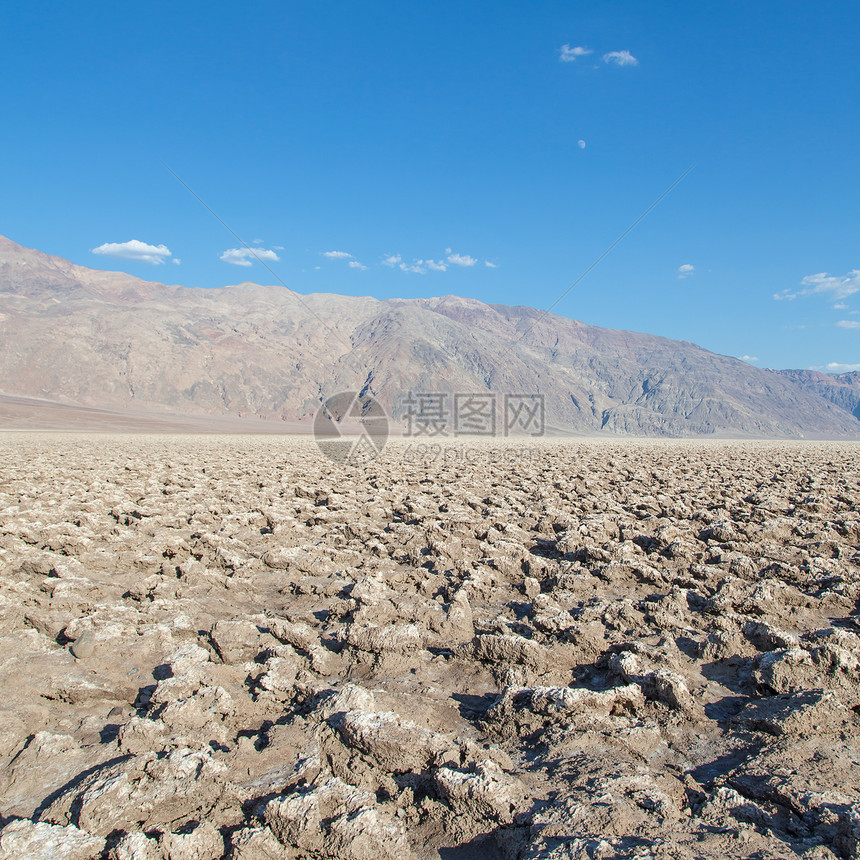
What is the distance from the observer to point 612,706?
7.90 ft

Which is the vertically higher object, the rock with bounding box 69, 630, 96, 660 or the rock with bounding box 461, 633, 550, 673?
the rock with bounding box 461, 633, 550, 673

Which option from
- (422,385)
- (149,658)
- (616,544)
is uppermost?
(422,385)

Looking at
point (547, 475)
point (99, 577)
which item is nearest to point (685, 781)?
point (99, 577)

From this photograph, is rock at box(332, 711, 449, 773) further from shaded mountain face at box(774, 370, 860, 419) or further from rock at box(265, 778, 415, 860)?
shaded mountain face at box(774, 370, 860, 419)

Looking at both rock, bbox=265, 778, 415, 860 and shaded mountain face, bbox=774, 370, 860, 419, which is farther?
shaded mountain face, bbox=774, 370, 860, 419

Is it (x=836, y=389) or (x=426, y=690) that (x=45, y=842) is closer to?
(x=426, y=690)

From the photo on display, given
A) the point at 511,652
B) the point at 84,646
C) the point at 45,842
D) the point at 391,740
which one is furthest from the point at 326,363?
the point at 45,842

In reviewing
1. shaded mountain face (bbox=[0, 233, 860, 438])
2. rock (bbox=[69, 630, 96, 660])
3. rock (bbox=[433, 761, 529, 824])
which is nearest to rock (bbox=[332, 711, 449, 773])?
rock (bbox=[433, 761, 529, 824])

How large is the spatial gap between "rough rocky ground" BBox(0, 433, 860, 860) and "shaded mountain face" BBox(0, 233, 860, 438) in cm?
7792

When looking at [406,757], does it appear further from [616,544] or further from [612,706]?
[616,544]

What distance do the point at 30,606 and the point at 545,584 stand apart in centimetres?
344

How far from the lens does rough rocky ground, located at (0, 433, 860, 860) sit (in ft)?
5.72

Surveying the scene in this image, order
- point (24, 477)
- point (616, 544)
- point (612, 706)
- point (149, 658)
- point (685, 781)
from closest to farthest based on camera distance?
point (685, 781)
point (612, 706)
point (149, 658)
point (616, 544)
point (24, 477)

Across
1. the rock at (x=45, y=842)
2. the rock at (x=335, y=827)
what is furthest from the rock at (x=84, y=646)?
the rock at (x=335, y=827)
